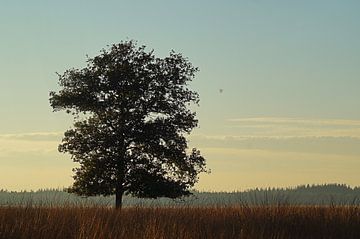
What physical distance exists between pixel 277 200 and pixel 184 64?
54.4ft

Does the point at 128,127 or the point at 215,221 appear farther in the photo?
the point at 128,127

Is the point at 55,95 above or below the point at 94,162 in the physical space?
above

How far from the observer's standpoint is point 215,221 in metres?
19.3

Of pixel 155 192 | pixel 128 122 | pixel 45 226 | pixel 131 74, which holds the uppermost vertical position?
pixel 131 74

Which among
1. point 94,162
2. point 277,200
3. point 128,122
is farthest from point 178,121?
point 277,200

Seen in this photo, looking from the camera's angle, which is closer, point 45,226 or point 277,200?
point 45,226

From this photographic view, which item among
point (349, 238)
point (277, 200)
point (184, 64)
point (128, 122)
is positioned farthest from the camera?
point (184, 64)

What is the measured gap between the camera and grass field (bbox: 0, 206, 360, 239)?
16.2m

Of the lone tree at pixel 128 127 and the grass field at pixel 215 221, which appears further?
Answer: the lone tree at pixel 128 127

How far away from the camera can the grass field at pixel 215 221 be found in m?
16.2

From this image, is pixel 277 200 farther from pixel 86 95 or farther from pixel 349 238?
pixel 86 95

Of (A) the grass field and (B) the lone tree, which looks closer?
(A) the grass field

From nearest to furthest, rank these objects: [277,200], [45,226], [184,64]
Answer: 1. [45,226]
2. [277,200]
3. [184,64]

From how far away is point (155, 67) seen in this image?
36656 millimetres
